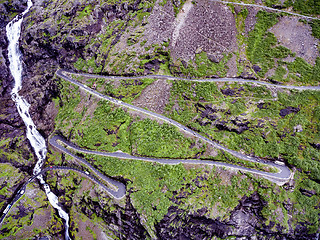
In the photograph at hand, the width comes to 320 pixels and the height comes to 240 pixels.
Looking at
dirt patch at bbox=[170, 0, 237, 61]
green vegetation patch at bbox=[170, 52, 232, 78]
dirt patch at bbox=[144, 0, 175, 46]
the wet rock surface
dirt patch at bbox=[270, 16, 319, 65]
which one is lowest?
the wet rock surface

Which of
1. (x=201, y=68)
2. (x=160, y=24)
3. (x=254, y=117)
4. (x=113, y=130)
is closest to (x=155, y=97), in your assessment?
(x=113, y=130)

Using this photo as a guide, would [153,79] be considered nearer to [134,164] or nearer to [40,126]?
[134,164]

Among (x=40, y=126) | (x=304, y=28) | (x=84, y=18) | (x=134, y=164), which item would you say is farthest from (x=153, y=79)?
(x=304, y=28)

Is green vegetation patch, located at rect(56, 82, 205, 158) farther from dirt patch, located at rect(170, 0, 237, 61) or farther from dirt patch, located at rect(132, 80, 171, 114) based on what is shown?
dirt patch, located at rect(170, 0, 237, 61)

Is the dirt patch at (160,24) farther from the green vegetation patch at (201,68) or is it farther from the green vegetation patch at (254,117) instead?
the green vegetation patch at (254,117)

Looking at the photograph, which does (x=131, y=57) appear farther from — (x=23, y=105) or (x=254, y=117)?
(x=23, y=105)

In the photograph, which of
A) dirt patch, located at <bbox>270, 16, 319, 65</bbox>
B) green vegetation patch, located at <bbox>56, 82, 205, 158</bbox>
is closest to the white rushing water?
green vegetation patch, located at <bbox>56, 82, 205, 158</bbox>
